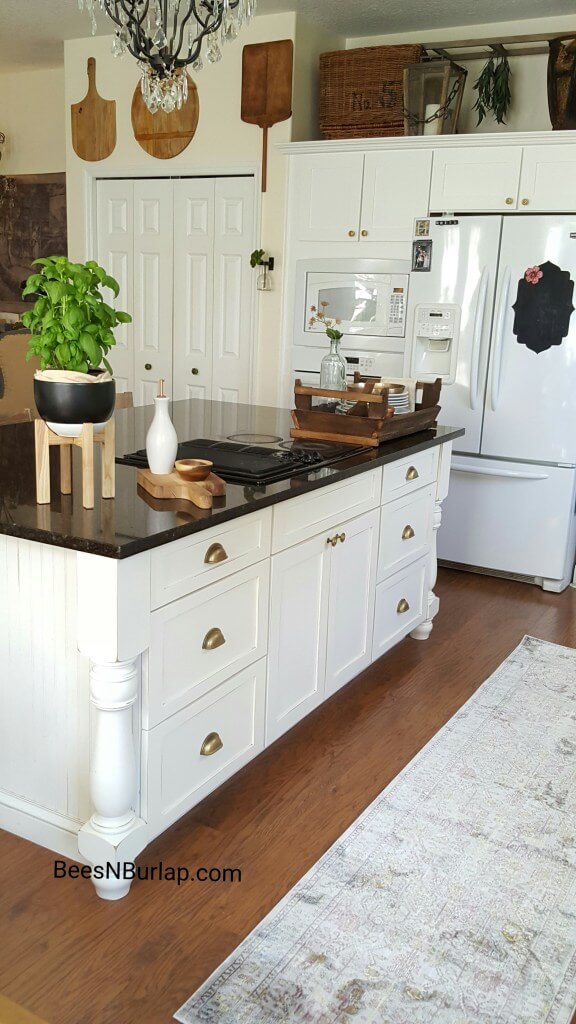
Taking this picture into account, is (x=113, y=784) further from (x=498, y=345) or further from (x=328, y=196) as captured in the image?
(x=328, y=196)

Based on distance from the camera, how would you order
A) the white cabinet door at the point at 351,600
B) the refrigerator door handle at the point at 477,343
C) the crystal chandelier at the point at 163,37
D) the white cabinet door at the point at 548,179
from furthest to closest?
the refrigerator door handle at the point at 477,343 → the white cabinet door at the point at 548,179 → the white cabinet door at the point at 351,600 → the crystal chandelier at the point at 163,37

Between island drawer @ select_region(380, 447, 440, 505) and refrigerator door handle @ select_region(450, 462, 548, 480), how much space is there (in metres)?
1.06

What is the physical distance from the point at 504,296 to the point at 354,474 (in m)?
2.05

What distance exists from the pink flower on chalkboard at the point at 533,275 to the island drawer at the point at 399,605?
5.15 feet

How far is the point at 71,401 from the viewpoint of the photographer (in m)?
2.05

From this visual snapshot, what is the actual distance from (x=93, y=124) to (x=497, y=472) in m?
3.29

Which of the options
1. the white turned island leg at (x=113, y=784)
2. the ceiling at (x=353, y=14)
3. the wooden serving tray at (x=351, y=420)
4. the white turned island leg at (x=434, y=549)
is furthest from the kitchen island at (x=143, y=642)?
the ceiling at (x=353, y=14)

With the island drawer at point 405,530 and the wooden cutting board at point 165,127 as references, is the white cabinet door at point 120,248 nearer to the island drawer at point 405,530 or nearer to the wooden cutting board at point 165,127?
the wooden cutting board at point 165,127

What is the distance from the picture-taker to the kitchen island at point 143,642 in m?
1.94

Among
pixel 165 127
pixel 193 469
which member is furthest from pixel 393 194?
pixel 193 469

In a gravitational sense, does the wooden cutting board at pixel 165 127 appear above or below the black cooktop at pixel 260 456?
above

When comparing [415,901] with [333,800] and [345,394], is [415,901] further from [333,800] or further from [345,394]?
[345,394]

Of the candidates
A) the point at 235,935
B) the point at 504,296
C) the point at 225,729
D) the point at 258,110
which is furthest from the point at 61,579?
the point at 258,110

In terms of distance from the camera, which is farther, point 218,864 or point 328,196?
point 328,196
